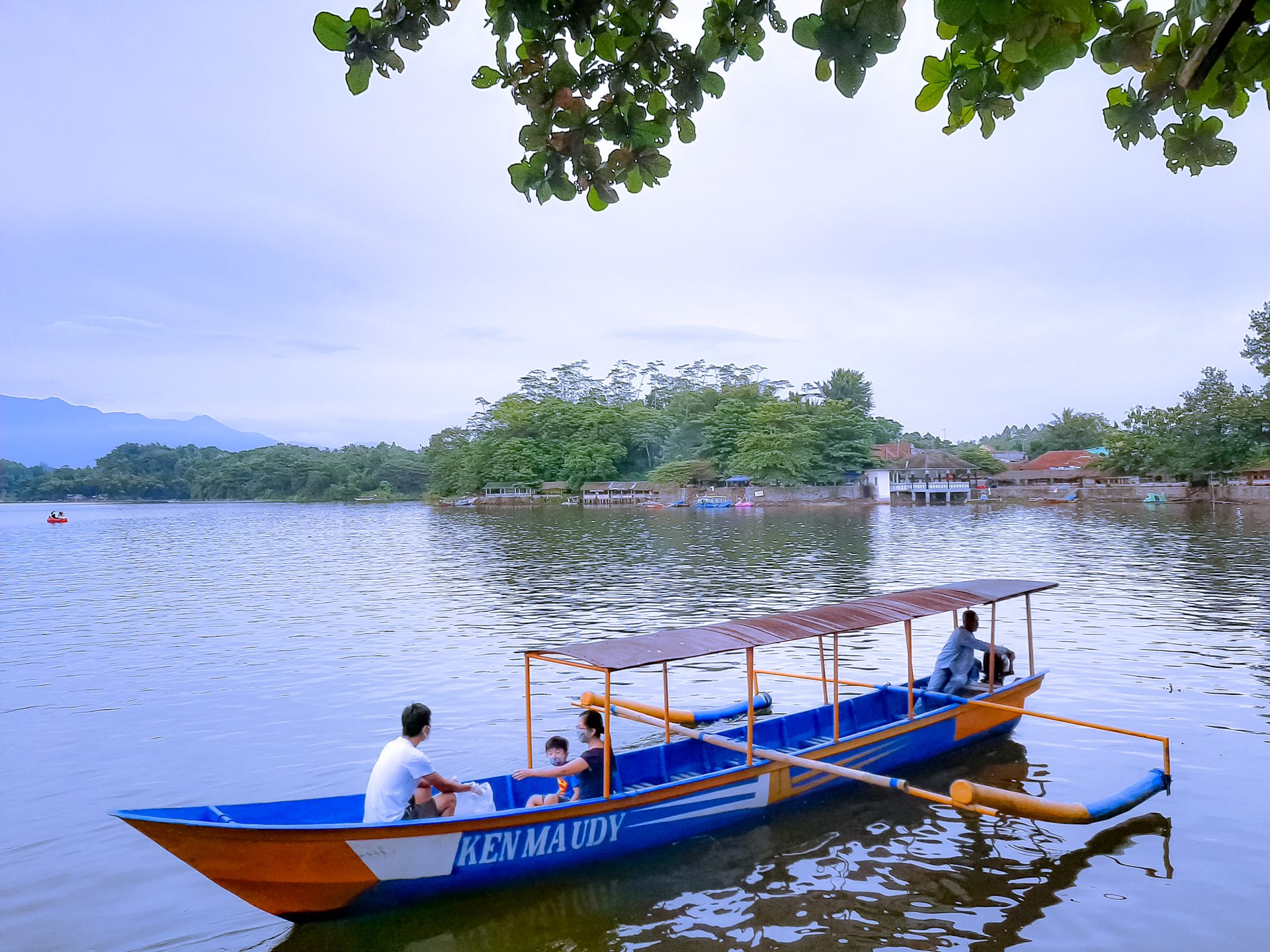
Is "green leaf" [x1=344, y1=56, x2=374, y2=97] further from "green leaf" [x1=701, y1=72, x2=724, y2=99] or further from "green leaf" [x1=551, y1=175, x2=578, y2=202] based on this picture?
"green leaf" [x1=701, y1=72, x2=724, y2=99]

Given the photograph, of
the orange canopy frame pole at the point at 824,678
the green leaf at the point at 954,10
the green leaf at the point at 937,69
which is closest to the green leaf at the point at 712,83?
the green leaf at the point at 937,69

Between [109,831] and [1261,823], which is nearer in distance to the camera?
[1261,823]

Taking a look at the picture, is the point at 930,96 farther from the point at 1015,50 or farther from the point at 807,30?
the point at 807,30

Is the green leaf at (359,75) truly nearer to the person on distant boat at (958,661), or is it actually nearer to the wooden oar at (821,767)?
the wooden oar at (821,767)

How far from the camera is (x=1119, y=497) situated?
6994cm

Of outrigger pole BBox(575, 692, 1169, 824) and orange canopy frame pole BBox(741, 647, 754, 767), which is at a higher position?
orange canopy frame pole BBox(741, 647, 754, 767)

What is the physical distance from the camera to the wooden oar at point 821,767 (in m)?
7.62

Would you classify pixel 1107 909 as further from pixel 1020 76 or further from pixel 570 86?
pixel 570 86

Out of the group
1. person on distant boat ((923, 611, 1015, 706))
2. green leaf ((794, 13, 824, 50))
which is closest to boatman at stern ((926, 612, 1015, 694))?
person on distant boat ((923, 611, 1015, 706))

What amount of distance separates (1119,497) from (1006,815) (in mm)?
70894

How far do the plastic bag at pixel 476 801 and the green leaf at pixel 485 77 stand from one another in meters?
5.91

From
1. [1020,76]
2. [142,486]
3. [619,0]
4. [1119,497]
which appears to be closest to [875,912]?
[1020,76]

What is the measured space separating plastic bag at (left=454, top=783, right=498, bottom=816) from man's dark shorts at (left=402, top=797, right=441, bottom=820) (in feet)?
0.91

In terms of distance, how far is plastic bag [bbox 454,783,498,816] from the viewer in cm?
739
